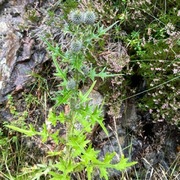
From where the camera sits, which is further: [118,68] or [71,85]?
[118,68]

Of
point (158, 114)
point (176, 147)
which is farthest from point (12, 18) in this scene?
point (176, 147)

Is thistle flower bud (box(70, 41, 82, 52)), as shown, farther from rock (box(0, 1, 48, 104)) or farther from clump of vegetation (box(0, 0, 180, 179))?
rock (box(0, 1, 48, 104))

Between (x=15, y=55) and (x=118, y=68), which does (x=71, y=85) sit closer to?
(x=118, y=68)

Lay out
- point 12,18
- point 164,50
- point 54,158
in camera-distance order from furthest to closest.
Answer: point 12,18, point 54,158, point 164,50

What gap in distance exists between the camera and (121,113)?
8.51ft

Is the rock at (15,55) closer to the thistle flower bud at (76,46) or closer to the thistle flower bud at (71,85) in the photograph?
the thistle flower bud at (71,85)

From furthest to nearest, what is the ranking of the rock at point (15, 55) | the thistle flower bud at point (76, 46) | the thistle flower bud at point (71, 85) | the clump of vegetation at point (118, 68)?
the rock at point (15, 55) < the clump of vegetation at point (118, 68) < the thistle flower bud at point (71, 85) < the thistle flower bud at point (76, 46)

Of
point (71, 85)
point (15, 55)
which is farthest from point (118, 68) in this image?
point (15, 55)

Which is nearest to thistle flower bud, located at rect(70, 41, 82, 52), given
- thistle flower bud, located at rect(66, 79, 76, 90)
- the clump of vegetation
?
thistle flower bud, located at rect(66, 79, 76, 90)

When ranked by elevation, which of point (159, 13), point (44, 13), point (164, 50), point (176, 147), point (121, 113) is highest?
point (44, 13)

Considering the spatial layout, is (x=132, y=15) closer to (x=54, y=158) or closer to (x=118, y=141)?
(x=118, y=141)

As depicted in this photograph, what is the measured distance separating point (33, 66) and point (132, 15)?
89 centimetres

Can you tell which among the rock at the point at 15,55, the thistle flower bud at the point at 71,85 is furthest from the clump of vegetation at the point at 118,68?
the thistle flower bud at the point at 71,85

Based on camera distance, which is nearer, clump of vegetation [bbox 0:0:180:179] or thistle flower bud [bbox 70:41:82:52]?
thistle flower bud [bbox 70:41:82:52]
